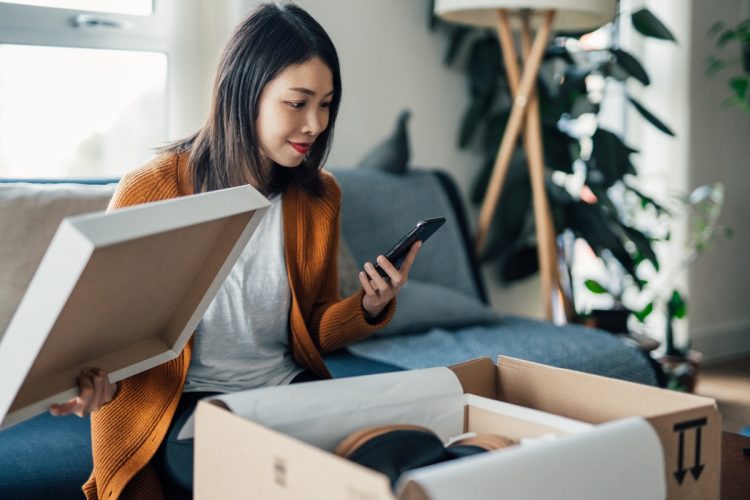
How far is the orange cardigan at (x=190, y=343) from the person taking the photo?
1.30m

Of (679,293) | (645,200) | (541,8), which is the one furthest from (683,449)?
(679,293)

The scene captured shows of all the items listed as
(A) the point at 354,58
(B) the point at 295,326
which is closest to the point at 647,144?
(A) the point at 354,58

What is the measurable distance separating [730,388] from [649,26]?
145cm

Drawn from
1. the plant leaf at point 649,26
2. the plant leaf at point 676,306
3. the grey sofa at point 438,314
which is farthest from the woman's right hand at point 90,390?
the plant leaf at point 676,306

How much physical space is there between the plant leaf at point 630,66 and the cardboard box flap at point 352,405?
7.56ft

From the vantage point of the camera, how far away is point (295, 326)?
1.49 metres

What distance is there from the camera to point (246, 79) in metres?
1.44

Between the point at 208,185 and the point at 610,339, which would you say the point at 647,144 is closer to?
the point at 610,339

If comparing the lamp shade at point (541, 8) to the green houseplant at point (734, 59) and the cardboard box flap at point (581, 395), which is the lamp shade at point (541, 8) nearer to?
the green houseplant at point (734, 59)

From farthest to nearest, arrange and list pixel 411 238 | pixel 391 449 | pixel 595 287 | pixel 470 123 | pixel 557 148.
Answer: pixel 595 287, pixel 470 123, pixel 557 148, pixel 411 238, pixel 391 449

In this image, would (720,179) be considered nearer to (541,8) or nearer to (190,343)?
(541,8)

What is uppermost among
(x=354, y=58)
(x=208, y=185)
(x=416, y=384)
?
(x=354, y=58)

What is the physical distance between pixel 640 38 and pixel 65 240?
3562 millimetres

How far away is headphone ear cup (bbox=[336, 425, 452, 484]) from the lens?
2.77 ft
